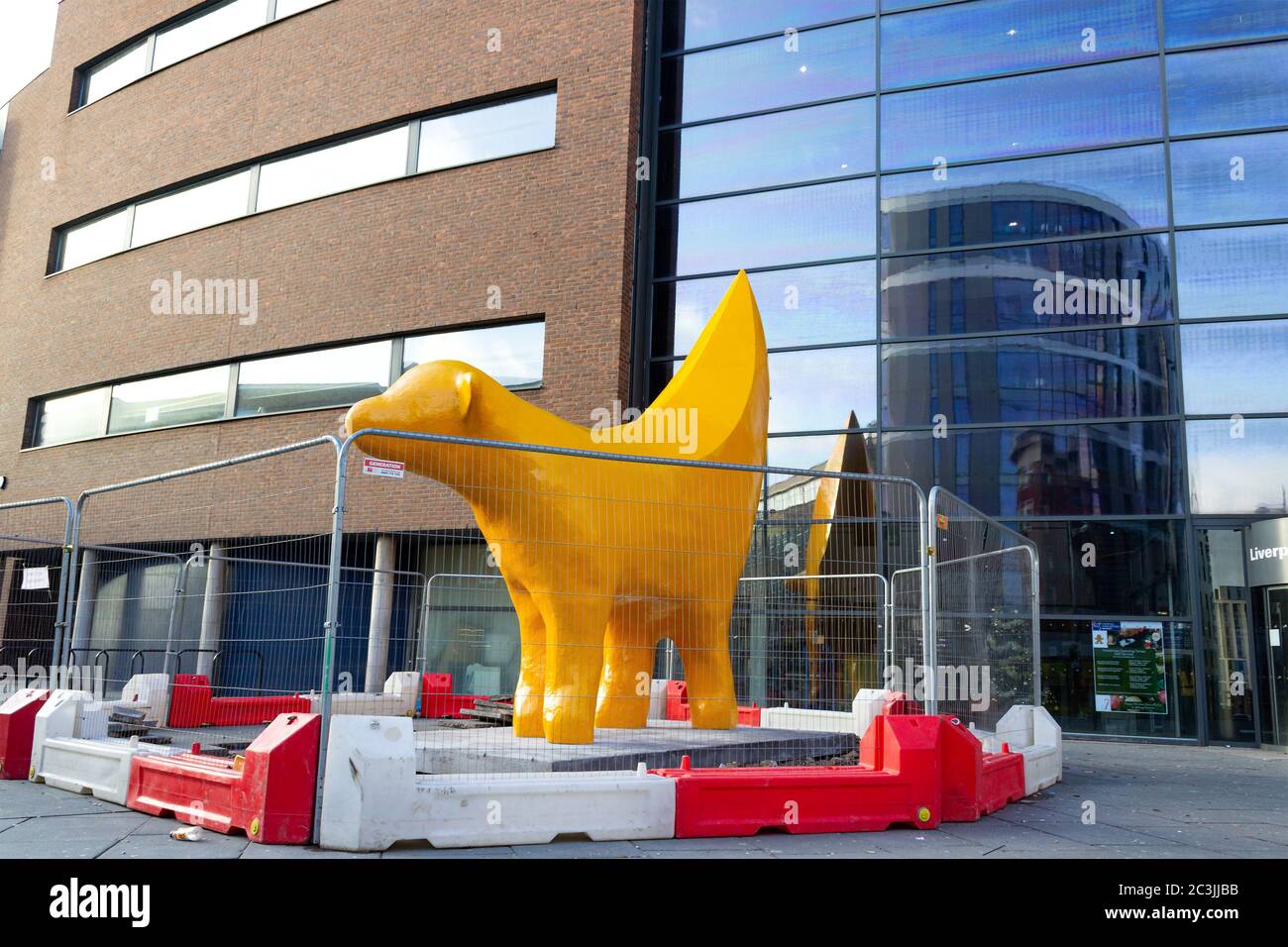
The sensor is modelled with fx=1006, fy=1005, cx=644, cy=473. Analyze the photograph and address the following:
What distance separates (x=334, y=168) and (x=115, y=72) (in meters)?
8.65

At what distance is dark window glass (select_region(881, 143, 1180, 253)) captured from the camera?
1433cm

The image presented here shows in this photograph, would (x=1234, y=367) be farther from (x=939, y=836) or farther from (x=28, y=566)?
(x=28, y=566)

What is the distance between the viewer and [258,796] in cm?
564

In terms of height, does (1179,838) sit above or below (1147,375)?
below

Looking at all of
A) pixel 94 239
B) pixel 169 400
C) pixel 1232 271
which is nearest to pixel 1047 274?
pixel 1232 271

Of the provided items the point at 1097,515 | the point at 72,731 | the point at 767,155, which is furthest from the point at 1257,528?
the point at 72,731

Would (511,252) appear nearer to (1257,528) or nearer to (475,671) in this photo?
(475,671)

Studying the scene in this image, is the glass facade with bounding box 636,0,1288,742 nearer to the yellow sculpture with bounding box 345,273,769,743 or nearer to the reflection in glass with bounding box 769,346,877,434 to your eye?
the reflection in glass with bounding box 769,346,877,434

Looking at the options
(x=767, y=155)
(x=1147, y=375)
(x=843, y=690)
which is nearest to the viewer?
(x=843, y=690)

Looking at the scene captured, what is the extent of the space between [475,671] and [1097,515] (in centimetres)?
913

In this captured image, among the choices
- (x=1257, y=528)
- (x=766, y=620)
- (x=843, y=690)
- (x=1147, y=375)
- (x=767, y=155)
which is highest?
(x=767, y=155)

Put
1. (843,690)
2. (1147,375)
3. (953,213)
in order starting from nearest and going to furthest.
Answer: (843,690) → (1147,375) → (953,213)

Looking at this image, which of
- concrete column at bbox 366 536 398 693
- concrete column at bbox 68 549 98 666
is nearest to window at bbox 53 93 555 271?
concrete column at bbox 366 536 398 693
